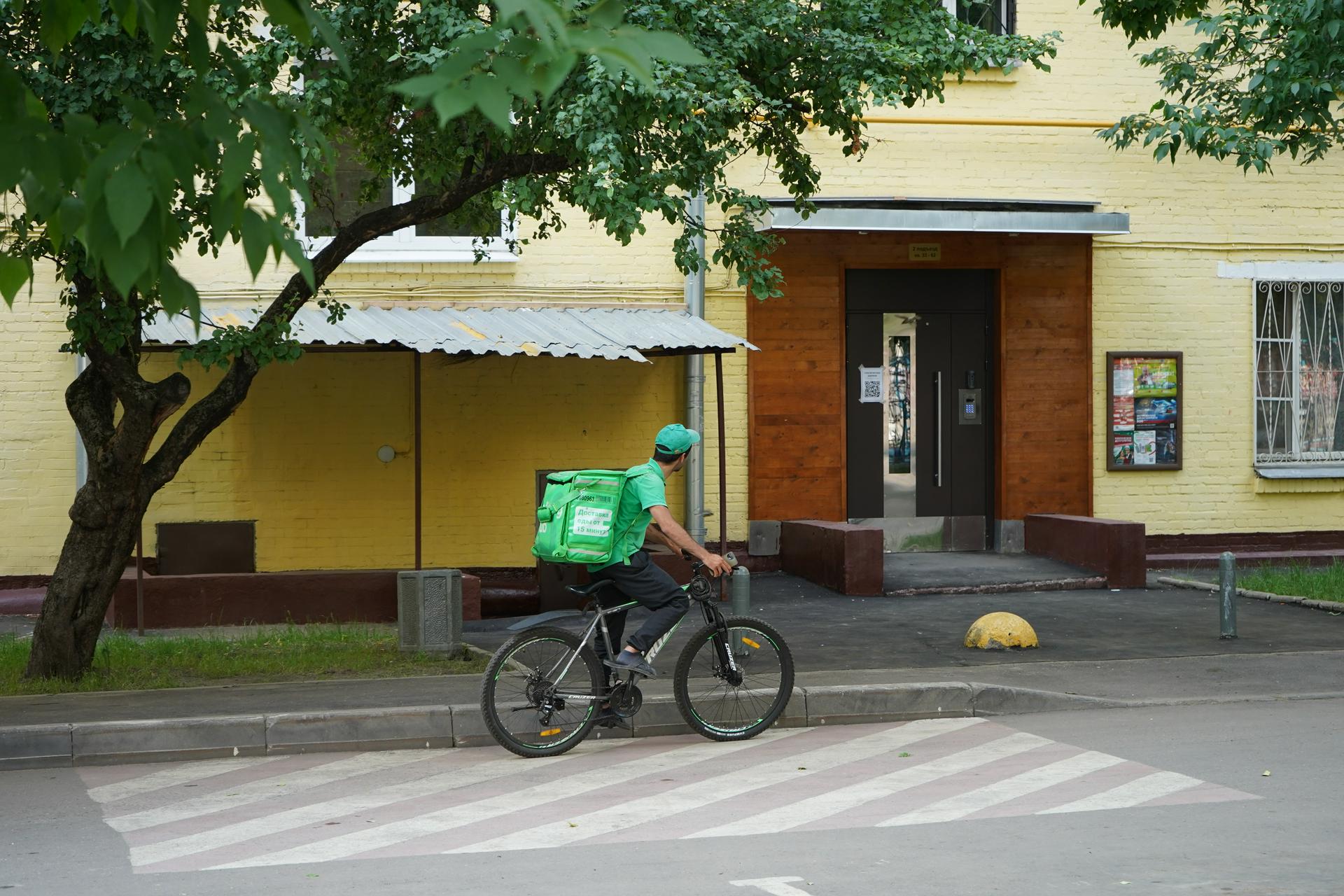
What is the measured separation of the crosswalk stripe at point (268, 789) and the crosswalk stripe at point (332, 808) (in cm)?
33

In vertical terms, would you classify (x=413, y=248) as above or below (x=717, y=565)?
above

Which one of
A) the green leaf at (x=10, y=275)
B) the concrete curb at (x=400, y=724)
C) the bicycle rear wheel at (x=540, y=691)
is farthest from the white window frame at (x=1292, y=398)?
the green leaf at (x=10, y=275)

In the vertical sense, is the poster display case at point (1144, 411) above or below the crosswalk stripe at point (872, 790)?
above

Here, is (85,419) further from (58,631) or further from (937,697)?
(937,697)

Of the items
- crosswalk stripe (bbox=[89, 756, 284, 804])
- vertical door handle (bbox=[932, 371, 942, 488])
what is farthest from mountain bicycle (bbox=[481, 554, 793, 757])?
vertical door handle (bbox=[932, 371, 942, 488])

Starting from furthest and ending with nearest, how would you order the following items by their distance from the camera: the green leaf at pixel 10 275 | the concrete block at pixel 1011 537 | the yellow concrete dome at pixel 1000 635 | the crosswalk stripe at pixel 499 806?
1. the concrete block at pixel 1011 537
2. the yellow concrete dome at pixel 1000 635
3. the crosswalk stripe at pixel 499 806
4. the green leaf at pixel 10 275

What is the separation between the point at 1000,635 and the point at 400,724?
4.71 m

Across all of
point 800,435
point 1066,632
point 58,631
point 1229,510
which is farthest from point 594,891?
point 1229,510

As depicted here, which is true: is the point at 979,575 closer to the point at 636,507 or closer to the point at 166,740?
the point at 636,507

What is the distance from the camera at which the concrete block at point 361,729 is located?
835cm

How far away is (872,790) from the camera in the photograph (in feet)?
23.4

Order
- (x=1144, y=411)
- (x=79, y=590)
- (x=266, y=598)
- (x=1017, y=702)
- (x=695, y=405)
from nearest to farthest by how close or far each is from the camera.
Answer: (x=1017, y=702)
(x=79, y=590)
(x=266, y=598)
(x=695, y=405)
(x=1144, y=411)

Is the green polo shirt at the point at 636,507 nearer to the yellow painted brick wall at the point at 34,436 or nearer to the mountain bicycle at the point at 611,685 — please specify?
the mountain bicycle at the point at 611,685

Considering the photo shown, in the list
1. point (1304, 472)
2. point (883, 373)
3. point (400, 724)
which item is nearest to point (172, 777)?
point (400, 724)
